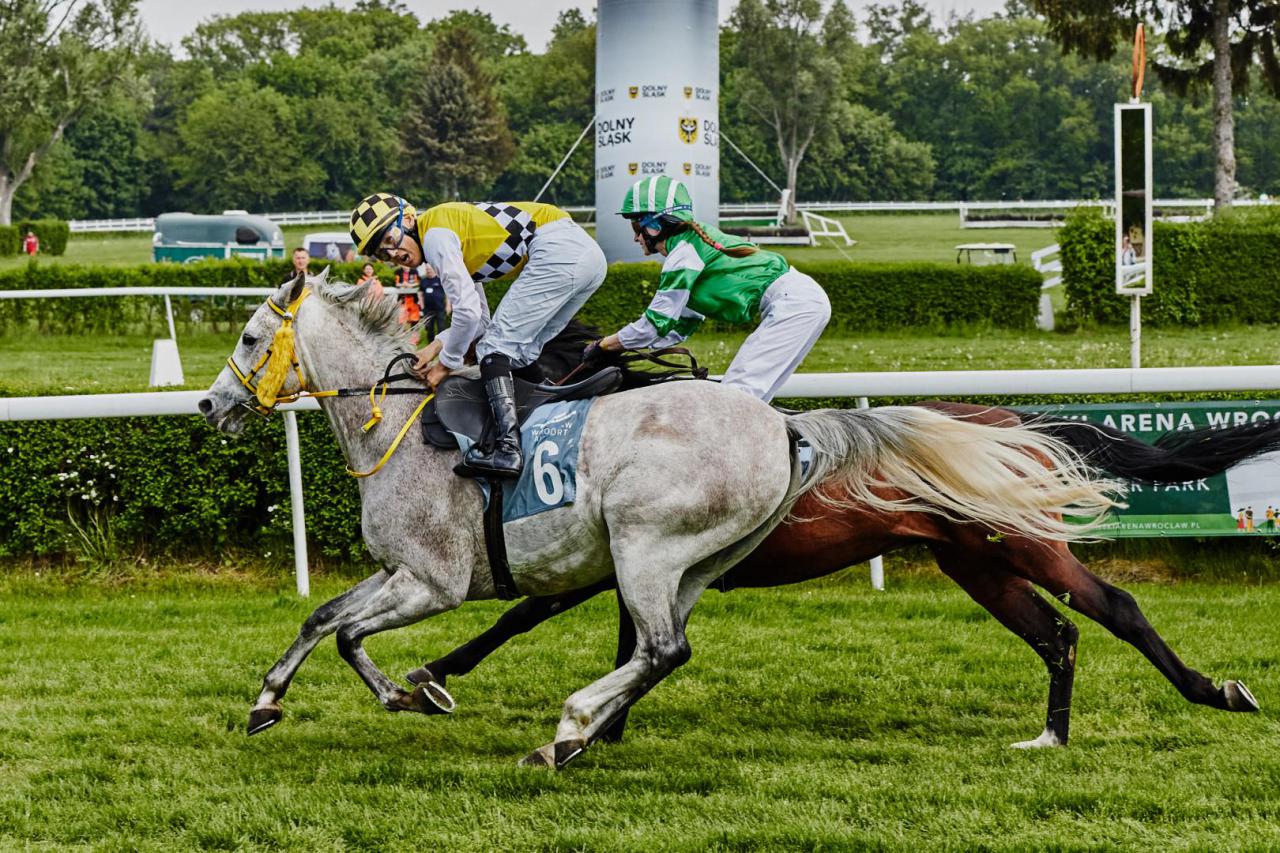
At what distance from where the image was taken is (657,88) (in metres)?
16.8

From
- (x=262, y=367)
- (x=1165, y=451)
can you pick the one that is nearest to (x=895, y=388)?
(x=1165, y=451)

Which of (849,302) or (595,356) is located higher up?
(595,356)

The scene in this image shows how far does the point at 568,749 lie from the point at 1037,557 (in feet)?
4.85

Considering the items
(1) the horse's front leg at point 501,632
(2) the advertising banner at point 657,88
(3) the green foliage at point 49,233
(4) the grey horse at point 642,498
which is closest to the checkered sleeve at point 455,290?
(4) the grey horse at point 642,498

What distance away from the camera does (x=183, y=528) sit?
6.79 metres

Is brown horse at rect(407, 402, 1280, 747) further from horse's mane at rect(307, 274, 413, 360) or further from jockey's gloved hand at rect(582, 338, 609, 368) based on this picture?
horse's mane at rect(307, 274, 413, 360)

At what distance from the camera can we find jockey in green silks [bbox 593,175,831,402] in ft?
14.6

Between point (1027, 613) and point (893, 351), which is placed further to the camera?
point (893, 351)

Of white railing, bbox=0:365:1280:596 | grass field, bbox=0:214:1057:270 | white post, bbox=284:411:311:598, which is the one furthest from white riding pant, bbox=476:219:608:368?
grass field, bbox=0:214:1057:270

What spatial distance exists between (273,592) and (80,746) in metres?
2.27

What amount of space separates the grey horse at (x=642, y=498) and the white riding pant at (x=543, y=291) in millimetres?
369

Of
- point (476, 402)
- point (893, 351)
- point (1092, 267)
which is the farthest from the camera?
point (1092, 267)

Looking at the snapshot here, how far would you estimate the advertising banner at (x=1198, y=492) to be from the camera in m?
6.16

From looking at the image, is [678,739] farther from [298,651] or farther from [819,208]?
[819,208]
